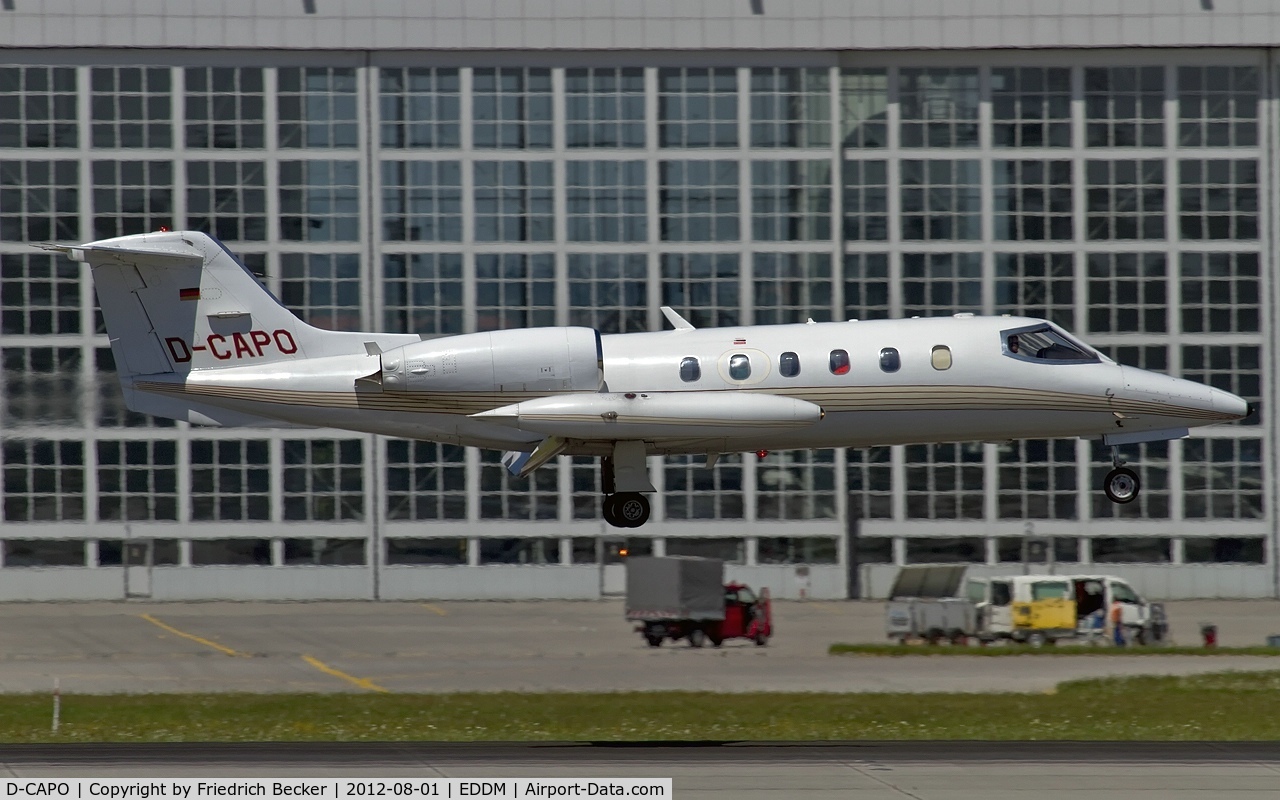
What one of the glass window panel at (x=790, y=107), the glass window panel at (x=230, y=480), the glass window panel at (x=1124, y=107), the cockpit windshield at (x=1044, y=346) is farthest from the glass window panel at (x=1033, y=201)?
the cockpit windshield at (x=1044, y=346)

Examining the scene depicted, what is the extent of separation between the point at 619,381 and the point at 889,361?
5075 mm

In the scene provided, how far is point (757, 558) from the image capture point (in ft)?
231

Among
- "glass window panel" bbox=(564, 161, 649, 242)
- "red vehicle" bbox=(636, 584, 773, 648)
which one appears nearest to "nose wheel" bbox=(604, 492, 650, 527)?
"red vehicle" bbox=(636, 584, 773, 648)

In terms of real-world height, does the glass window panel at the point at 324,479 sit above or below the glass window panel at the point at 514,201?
below

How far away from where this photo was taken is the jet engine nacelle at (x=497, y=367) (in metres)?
29.8

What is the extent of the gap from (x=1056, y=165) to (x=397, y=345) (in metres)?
45.8

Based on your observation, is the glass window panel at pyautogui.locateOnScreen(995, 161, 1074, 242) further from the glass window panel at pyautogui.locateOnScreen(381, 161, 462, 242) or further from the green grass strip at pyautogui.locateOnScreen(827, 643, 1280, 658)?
the glass window panel at pyautogui.locateOnScreen(381, 161, 462, 242)

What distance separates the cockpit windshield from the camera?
3105cm

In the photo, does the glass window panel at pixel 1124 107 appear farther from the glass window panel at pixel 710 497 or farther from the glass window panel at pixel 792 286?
the glass window panel at pixel 710 497

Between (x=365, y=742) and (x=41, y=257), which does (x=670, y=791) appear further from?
(x=41, y=257)

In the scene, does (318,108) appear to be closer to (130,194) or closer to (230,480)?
(130,194)

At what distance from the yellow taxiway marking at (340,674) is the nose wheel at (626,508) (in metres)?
22.0

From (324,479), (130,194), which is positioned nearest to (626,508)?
(324,479)

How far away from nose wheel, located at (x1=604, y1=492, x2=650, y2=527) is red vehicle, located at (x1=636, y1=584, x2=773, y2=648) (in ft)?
93.4
